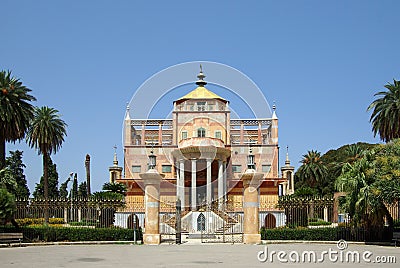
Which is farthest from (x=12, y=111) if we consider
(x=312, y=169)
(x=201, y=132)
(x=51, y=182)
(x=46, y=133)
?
(x=312, y=169)

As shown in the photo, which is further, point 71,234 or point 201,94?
point 201,94

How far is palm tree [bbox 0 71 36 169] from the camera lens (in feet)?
129

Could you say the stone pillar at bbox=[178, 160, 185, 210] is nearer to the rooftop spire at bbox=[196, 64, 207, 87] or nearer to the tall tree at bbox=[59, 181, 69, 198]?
the rooftop spire at bbox=[196, 64, 207, 87]

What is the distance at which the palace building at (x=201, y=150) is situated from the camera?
51.6 m

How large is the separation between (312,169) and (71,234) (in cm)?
4640

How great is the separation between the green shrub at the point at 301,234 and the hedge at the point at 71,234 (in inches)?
296

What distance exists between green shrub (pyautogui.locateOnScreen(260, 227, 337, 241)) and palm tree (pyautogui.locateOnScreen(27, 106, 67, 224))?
2210 centimetres

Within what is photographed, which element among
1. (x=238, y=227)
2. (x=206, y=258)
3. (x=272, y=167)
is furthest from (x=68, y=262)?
(x=272, y=167)

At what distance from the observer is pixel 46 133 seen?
46188 mm

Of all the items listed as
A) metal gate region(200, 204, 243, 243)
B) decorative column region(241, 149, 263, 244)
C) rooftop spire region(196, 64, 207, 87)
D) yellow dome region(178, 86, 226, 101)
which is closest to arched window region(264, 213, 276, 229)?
metal gate region(200, 204, 243, 243)

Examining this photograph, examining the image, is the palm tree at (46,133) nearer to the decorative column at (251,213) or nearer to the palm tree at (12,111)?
the palm tree at (12,111)

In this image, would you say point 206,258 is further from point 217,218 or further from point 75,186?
point 75,186

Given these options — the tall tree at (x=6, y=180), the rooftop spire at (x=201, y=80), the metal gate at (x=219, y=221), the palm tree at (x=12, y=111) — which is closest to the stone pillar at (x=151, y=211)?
the metal gate at (x=219, y=221)

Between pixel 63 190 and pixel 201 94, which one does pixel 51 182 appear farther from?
pixel 201 94
